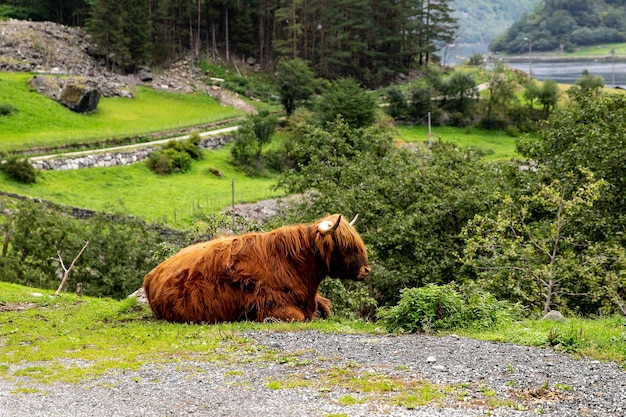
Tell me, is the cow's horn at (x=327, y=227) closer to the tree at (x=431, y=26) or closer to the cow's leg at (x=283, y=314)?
the cow's leg at (x=283, y=314)

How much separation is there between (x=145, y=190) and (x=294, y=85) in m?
36.1

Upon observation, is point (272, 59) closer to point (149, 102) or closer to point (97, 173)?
point (149, 102)

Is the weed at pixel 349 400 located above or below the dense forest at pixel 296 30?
below

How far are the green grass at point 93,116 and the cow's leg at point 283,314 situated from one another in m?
53.6

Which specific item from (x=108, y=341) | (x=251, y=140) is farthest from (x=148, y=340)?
(x=251, y=140)

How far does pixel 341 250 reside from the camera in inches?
572

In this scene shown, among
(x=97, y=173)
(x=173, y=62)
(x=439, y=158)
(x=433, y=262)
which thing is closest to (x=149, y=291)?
(x=433, y=262)

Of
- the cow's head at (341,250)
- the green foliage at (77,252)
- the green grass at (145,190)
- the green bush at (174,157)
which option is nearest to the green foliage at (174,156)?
the green bush at (174,157)

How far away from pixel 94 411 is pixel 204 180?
5963 centimetres

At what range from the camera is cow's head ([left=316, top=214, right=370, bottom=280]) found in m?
14.5

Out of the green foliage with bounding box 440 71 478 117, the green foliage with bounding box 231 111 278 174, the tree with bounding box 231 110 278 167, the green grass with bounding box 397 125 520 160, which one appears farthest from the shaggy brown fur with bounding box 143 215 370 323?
the green foliage with bounding box 440 71 478 117

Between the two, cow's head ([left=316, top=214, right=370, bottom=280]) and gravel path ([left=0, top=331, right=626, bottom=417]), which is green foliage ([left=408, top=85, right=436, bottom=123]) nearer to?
cow's head ([left=316, top=214, right=370, bottom=280])

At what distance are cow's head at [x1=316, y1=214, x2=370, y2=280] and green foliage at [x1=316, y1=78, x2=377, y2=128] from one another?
63431mm

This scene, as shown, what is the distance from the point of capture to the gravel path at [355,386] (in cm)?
848
